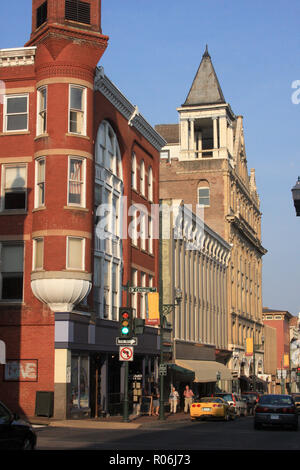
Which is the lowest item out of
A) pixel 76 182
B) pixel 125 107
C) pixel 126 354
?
pixel 126 354

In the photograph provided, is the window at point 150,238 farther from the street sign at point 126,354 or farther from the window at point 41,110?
the street sign at point 126,354

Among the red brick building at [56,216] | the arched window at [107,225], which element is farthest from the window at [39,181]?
the arched window at [107,225]

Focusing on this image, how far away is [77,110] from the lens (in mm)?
34438

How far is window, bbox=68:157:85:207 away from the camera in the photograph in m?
33.8

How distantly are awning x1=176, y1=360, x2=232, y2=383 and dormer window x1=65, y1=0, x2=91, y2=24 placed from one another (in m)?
25.3

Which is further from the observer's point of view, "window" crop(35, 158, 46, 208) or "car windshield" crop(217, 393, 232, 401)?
"car windshield" crop(217, 393, 232, 401)

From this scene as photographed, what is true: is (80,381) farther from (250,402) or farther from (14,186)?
(250,402)

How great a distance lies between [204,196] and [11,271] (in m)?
41.7

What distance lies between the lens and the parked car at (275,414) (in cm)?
2941

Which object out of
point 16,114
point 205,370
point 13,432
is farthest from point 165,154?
point 13,432

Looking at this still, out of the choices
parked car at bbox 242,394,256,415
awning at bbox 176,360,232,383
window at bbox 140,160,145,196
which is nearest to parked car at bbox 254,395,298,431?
window at bbox 140,160,145,196

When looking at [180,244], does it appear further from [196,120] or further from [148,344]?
[196,120]

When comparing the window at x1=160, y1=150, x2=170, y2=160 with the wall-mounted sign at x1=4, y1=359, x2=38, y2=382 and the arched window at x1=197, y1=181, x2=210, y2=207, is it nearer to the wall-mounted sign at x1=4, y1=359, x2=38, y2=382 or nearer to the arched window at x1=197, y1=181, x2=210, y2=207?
the arched window at x1=197, y1=181, x2=210, y2=207
